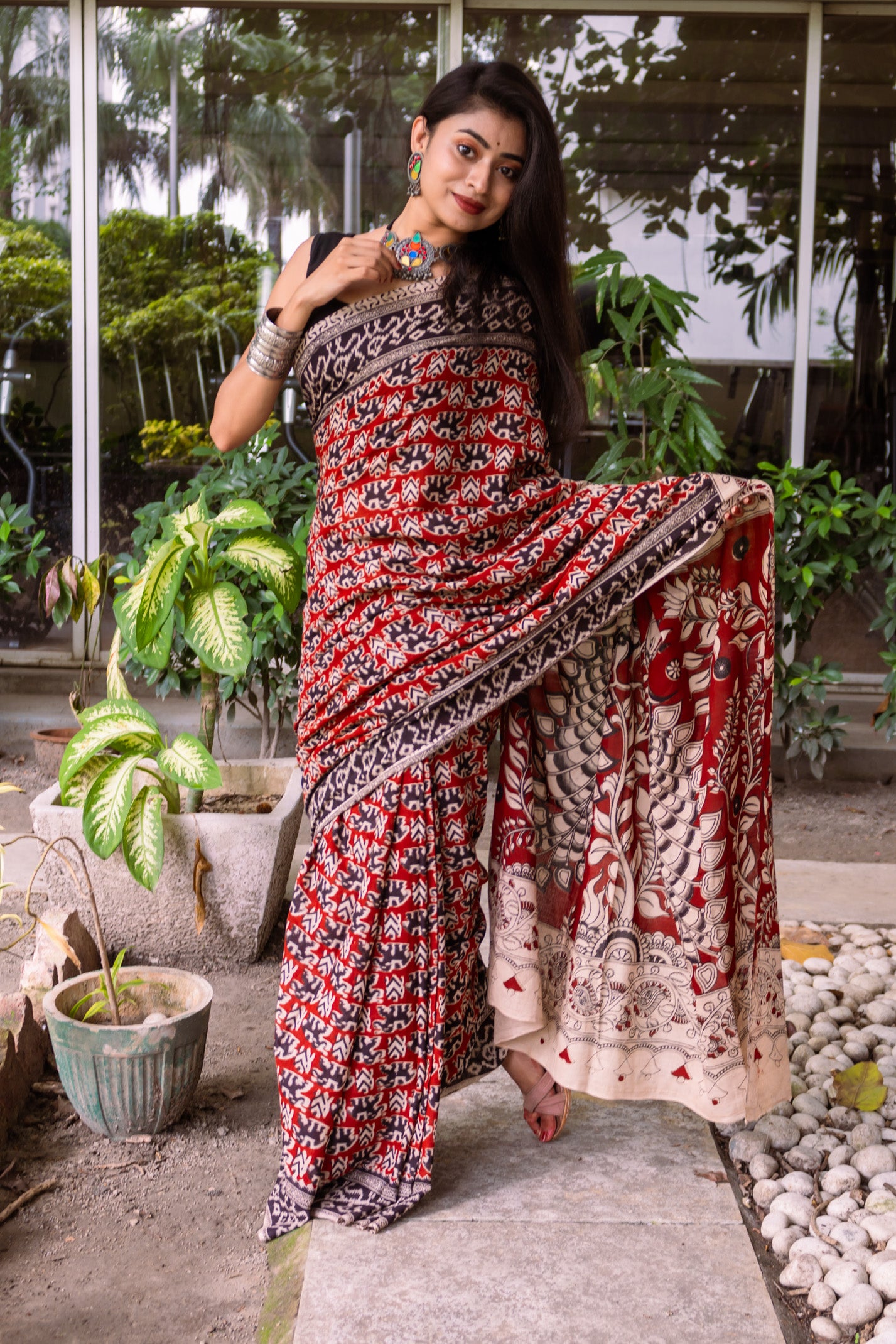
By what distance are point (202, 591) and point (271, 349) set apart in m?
0.99

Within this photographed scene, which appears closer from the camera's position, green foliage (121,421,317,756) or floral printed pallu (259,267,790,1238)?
floral printed pallu (259,267,790,1238)

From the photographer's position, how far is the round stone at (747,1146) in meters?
2.18

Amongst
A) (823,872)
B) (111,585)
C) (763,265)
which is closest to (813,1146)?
(823,872)

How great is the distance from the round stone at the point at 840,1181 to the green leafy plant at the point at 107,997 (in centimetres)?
126

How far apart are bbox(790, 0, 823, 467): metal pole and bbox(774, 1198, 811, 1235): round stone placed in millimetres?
3777

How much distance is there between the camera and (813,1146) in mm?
2203

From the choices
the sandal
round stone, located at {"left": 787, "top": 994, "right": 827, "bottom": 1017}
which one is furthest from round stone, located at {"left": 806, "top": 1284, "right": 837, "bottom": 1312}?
round stone, located at {"left": 787, "top": 994, "right": 827, "bottom": 1017}

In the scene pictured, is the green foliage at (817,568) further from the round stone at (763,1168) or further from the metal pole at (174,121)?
the metal pole at (174,121)

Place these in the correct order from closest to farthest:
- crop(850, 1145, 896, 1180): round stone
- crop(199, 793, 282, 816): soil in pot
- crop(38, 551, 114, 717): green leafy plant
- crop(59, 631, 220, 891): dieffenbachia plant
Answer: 1. crop(850, 1145, 896, 1180): round stone
2. crop(59, 631, 220, 891): dieffenbachia plant
3. crop(199, 793, 282, 816): soil in pot
4. crop(38, 551, 114, 717): green leafy plant

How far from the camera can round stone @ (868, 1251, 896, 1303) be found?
1.75 metres

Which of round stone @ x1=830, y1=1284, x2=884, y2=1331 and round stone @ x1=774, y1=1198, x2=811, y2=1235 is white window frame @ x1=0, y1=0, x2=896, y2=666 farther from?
round stone @ x1=830, y1=1284, x2=884, y2=1331

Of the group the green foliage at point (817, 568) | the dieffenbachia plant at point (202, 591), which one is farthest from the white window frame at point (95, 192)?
the dieffenbachia plant at point (202, 591)

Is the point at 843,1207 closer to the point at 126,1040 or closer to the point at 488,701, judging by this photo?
the point at 488,701

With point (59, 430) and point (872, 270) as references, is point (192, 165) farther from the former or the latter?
point (872, 270)
